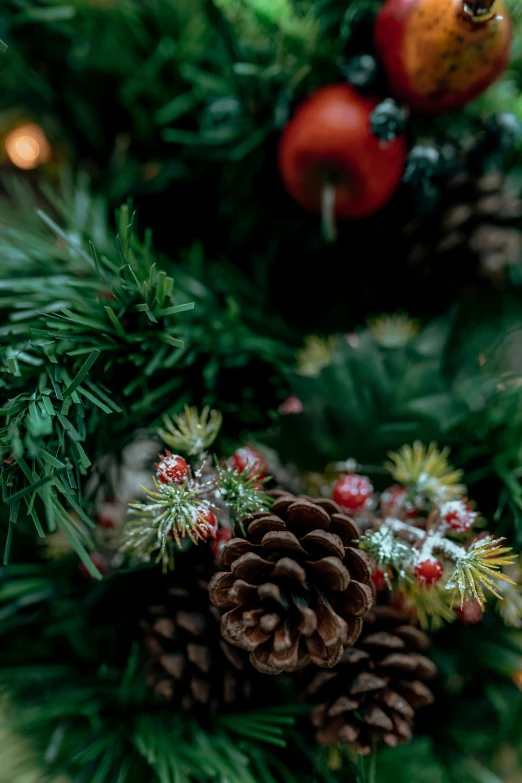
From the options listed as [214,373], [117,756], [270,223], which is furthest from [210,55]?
[117,756]

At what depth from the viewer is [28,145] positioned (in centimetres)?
55

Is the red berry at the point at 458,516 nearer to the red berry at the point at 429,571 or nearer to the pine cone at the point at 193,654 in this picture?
the red berry at the point at 429,571

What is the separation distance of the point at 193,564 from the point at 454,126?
1.15ft

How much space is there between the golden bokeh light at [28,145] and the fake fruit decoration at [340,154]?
28 centimetres

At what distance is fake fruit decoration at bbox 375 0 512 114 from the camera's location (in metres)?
0.32

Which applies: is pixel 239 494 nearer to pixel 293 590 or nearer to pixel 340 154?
pixel 293 590

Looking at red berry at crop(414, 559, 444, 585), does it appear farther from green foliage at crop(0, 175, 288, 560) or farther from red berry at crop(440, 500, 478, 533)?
green foliage at crop(0, 175, 288, 560)

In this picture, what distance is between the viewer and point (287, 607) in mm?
255

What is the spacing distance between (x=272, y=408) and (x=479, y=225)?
20cm

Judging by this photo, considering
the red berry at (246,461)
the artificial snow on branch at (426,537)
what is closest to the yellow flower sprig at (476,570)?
the artificial snow on branch at (426,537)

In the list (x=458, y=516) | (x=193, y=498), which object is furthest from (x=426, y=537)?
(x=193, y=498)

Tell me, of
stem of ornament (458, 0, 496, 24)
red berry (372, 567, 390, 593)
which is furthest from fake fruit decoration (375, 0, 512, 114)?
red berry (372, 567, 390, 593)

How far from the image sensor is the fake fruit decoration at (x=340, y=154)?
37 cm

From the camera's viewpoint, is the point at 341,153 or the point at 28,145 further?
the point at 28,145
